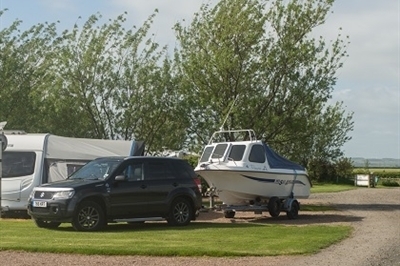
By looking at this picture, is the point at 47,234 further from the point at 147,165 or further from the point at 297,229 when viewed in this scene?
the point at 297,229

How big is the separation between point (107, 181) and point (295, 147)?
46.5 ft

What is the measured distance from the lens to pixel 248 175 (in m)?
23.8

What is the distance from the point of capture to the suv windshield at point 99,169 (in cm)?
1988

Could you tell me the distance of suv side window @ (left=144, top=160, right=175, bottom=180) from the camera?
67.1 ft

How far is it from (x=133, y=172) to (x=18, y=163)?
5.46 metres

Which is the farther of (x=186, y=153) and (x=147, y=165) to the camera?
(x=186, y=153)

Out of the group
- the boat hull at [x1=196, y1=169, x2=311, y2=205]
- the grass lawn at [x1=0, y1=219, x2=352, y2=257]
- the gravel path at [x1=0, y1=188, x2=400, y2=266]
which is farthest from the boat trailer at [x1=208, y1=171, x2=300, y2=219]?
the grass lawn at [x1=0, y1=219, x2=352, y2=257]

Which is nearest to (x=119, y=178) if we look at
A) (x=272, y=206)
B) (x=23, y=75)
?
(x=272, y=206)

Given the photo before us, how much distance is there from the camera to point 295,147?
32.3m

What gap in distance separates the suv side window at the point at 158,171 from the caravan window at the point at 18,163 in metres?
4.98

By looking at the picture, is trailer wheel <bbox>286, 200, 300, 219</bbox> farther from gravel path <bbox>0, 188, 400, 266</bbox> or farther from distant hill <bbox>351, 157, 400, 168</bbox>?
distant hill <bbox>351, 157, 400, 168</bbox>

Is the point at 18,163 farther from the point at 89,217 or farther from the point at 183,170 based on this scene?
the point at 89,217

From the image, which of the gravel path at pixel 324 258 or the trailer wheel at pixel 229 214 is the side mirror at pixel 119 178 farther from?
the trailer wheel at pixel 229 214

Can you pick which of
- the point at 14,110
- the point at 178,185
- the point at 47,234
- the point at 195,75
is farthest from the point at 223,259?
the point at 14,110
